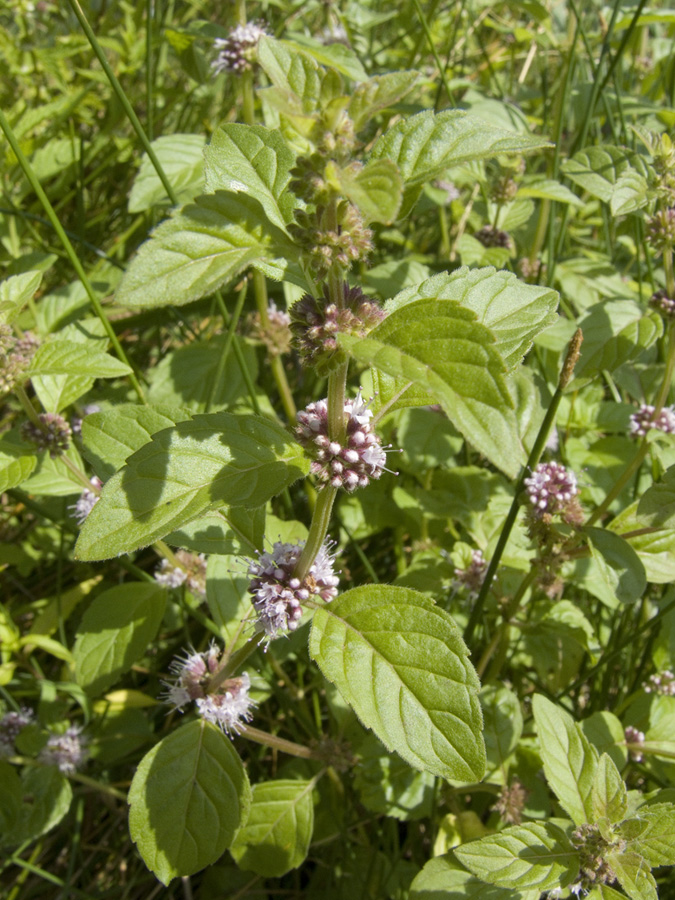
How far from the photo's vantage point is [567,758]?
63.0 inches

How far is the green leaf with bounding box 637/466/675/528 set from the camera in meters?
1.53

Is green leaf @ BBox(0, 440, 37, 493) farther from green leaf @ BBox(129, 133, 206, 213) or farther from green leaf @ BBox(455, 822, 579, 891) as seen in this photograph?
green leaf @ BBox(455, 822, 579, 891)

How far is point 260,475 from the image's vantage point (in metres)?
1.09

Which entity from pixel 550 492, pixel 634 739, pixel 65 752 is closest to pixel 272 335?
pixel 550 492

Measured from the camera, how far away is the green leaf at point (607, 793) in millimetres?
1475

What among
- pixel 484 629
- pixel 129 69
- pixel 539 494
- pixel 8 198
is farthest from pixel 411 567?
pixel 129 69

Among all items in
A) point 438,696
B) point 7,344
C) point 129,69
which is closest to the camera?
point 438,696

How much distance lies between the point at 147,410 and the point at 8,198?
189 centimetres

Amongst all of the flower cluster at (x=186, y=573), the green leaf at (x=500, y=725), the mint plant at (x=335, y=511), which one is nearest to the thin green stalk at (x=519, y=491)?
the mint plant at (x=335, y=511)

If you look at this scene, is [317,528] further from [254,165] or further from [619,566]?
[619,566]

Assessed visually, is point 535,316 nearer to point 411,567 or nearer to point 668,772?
point 411,567

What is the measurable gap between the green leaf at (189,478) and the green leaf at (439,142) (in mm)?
449

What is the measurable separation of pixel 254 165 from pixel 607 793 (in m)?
1.43

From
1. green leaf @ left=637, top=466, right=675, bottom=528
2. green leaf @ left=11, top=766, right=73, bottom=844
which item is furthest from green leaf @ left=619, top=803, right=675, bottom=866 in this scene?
green leaf @ left=11, top=766, right=73, bottom=844
